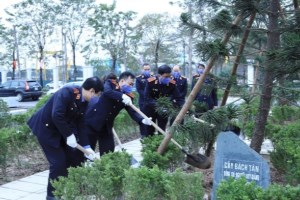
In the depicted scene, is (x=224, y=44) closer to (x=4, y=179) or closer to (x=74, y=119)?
(x=74, y=119)

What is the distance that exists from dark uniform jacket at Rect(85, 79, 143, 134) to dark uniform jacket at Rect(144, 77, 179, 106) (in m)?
1.16

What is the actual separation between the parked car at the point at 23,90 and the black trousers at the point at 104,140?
22.0 m

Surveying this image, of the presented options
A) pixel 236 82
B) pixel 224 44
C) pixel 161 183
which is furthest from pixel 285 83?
pixel 161 183

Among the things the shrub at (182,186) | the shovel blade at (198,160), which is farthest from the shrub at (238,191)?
the shovel blade at (198,160)

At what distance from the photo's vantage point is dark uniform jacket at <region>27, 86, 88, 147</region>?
4.10 metres

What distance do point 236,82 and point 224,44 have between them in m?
0.48

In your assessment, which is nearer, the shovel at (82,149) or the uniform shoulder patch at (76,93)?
the uniform shoulder patch at (76,93)

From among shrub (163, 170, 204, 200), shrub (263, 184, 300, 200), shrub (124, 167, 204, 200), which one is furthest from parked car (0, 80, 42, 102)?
shrub (263, 184, 300, 200)

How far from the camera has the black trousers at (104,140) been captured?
540 centimetres

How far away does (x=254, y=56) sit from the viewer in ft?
14.8

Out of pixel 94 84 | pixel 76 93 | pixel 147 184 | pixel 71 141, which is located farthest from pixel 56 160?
pixel 147 184

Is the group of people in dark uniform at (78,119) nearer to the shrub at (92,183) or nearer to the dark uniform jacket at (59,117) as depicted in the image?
the dark uniform jacket at (59,117)

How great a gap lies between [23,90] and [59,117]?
77.4 feet

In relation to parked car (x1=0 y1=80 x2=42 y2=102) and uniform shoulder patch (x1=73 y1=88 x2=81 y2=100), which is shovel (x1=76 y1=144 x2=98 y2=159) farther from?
parked car (x1=0 y1=80 x2=42 y2=102)
